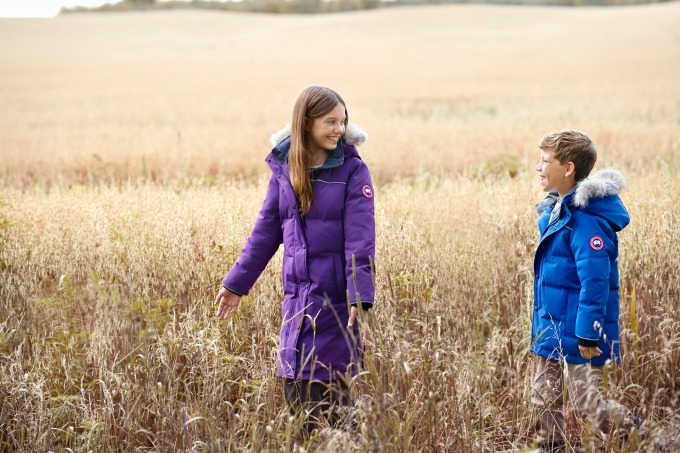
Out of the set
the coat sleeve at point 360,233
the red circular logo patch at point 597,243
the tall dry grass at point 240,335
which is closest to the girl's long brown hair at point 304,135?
the coat sleeve at point 360,233

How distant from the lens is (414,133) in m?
14.2

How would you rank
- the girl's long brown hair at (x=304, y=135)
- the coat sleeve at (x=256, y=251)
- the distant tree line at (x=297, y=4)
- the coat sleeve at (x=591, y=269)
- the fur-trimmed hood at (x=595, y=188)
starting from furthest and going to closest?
the distant tree line at (x=297, y=4) → the coat sleeve at (x=256, y=251) → the girl's long brown hair at (x=304, y=135) → the fur-trimmed hood at (x=595, y=188) → the coat sleeve at (x=591, y=269)

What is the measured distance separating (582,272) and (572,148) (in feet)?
1.98

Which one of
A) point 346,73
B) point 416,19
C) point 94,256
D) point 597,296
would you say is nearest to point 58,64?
point 346,73

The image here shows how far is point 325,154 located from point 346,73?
28704 millimetres

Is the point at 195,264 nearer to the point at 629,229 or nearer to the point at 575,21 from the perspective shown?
the point at 629,229

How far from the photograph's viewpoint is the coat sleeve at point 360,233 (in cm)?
293

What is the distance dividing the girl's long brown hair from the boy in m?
1.05

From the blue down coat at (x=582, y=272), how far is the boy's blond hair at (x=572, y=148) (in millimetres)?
145

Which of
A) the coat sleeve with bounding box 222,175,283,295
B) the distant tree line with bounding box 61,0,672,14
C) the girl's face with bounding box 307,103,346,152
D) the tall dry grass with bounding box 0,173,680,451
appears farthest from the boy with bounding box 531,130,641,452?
the distant tree line with bounding box 61,0,672,14

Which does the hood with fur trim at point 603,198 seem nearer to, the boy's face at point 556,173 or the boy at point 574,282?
the boy at point 574,282

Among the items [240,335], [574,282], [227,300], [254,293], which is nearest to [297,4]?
[254,293]

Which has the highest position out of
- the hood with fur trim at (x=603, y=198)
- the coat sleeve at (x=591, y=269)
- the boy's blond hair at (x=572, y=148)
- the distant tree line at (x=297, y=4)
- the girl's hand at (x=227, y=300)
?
the distant tree line at (x=297, y=4)

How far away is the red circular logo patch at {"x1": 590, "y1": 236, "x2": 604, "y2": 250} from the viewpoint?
9.60ft
